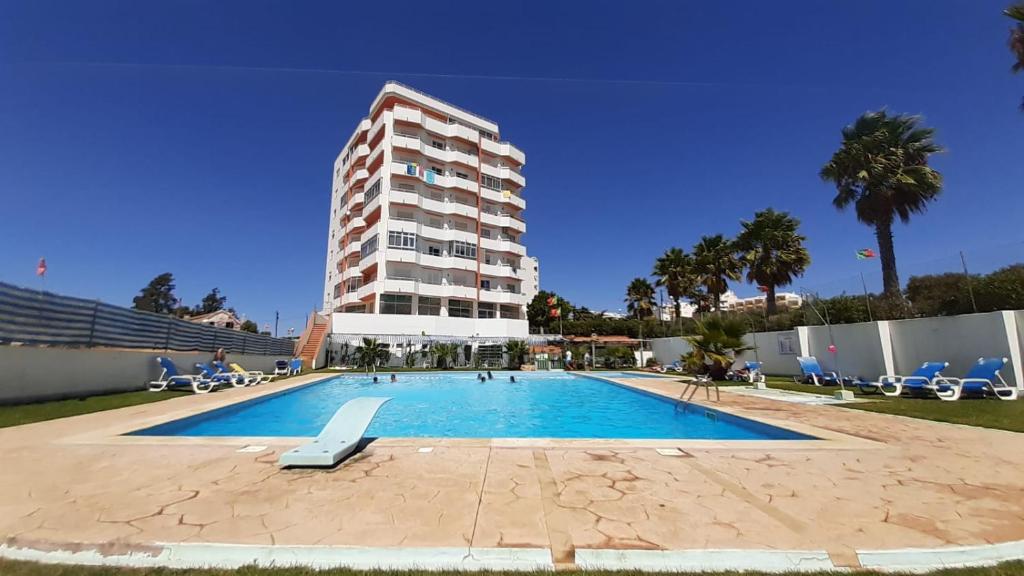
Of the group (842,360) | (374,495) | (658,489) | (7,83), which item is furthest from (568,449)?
(842,360)

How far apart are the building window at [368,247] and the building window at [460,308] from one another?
8.54m

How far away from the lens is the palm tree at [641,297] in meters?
47.6

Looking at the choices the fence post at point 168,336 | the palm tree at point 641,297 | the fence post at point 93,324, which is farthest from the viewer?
the palm tree at point 641,297

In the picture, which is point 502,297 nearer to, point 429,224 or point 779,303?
point 429,224

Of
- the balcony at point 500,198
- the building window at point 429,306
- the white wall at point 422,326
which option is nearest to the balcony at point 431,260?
the building window at point 429,306

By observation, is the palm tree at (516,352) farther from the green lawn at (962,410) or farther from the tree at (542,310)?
the tree at (542,310)

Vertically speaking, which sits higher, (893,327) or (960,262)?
(960,262)

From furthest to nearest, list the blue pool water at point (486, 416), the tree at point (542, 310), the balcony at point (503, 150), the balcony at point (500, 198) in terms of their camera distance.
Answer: the tree at point (542, 310) → the balcony at point (503, 150) → the balcony at point (500, 198) → the blue pool water at point (486, 416)

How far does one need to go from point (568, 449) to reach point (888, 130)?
1055 inches

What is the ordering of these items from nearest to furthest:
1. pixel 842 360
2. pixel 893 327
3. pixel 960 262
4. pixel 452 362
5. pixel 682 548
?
pixel 682 548 < pixel 960 262 < pixel 893 327 < pixel 842 360 < pixel 452 362

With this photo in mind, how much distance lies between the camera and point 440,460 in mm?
4527

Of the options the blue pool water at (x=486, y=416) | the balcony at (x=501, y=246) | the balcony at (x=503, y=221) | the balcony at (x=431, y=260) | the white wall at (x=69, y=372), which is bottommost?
the blue pool water at (x=486, y=416)

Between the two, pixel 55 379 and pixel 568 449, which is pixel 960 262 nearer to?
pixel 568 449

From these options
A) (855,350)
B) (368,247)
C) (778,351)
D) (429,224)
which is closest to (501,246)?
(429,224)
